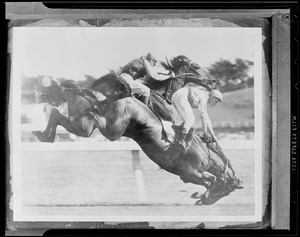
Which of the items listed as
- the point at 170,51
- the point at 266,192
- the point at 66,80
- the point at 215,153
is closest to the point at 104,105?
the point at 66,80

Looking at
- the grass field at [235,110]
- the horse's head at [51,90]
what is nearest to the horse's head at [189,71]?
the grass field at [235,110]

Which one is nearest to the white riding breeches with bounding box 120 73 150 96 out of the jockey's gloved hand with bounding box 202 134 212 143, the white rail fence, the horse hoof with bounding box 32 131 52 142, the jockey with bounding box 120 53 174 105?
the jockey with bounding box 120 53 174 105

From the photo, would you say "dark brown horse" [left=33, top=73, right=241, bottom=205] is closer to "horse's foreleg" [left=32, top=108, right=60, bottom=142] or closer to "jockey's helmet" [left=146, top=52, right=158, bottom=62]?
"horse's foreleg" [left=32, top=108, right=60, bottom=142]

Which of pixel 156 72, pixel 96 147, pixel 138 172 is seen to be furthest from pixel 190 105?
pixel 96 147

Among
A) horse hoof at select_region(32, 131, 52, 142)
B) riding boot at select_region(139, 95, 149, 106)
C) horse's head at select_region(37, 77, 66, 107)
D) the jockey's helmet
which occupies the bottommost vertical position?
horse hoof at select_region(32, 131, 52, 142)

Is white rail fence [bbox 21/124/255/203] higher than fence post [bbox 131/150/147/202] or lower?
higher
